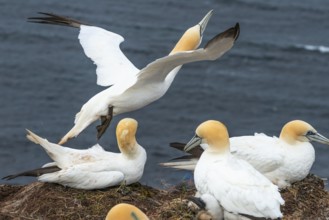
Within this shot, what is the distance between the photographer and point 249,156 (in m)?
12.0

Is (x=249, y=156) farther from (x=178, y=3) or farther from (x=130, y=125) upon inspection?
(x=178, y=3)

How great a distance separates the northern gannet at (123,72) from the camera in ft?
38.4

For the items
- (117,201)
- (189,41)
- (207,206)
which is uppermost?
(189,41)

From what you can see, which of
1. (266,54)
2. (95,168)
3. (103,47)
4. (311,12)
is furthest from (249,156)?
(311,12)

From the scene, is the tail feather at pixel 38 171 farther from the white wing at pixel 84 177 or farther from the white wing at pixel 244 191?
the white wing at pixel 244 191

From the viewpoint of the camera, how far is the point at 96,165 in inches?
466

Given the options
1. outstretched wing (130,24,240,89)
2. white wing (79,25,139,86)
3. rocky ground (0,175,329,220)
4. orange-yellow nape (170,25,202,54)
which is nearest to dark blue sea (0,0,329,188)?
white wing (79,25,139,86)

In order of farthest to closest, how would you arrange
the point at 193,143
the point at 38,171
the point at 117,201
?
1. the point at 38,171
2. the point at 117,201
3. the point at 193,143

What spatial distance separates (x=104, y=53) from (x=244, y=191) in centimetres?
425

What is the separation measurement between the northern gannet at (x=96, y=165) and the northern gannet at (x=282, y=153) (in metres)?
0.66

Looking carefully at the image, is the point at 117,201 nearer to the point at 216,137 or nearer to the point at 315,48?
the point at 216,137

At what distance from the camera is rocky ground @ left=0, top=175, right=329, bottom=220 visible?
36.8 feet

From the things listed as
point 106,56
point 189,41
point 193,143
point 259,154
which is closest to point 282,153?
point 259,154

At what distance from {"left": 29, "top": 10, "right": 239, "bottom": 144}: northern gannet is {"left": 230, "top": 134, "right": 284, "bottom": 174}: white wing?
1.11m
